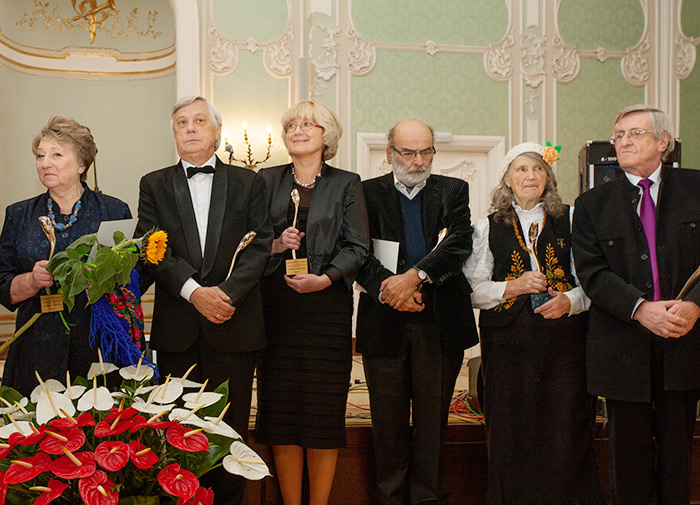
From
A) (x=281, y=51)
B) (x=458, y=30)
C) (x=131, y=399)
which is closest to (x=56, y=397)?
(x=131, y=399)

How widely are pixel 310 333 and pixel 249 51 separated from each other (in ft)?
12.2

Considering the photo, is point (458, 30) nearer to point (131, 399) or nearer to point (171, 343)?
point (171, 343)

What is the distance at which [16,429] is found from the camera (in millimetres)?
1029

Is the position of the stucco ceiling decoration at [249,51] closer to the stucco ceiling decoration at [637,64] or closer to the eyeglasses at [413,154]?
the stucco ceiling decoration at [637,64]

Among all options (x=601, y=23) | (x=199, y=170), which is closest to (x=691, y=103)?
(x=601, y=23)

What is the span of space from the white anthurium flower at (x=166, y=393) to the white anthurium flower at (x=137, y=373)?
109mm

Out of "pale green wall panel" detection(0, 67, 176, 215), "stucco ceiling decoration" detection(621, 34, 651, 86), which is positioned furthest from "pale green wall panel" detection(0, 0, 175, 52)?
"stucco ceiling decoration" detection(621, 34, 651, 86)

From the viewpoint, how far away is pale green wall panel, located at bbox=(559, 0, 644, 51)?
605 centimetres

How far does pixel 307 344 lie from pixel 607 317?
3.45ft

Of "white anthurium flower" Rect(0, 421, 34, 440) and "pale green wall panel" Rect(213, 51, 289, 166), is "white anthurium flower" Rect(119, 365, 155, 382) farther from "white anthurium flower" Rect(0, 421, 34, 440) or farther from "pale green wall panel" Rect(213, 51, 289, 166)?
"pale green wall panel" Rect(213, 51, 289, 166)

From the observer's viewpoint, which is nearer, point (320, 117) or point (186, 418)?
point (186, 418)

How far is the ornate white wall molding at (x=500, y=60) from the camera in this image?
19.5 ft

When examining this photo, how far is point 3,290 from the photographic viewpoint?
7.39 feet

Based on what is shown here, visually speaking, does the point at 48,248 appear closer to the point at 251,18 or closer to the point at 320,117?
the point at 320,117
